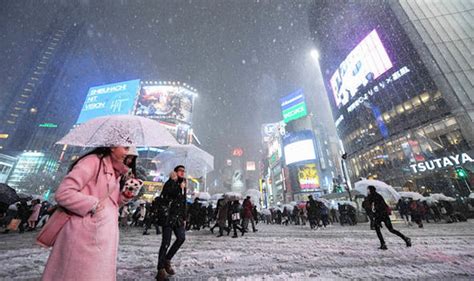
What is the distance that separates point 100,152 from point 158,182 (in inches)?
2335

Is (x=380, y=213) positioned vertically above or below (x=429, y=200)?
below

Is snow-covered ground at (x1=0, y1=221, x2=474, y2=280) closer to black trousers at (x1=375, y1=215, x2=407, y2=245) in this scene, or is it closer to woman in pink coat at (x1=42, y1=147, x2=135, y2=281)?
black trousers at (x1=375, y1=215, x2=407, y2=245)

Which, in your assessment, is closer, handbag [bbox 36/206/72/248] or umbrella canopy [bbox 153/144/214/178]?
handbag [bbox 36/206/72/248]

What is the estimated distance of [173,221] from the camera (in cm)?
Answer: 369

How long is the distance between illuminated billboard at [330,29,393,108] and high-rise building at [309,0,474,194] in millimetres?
164

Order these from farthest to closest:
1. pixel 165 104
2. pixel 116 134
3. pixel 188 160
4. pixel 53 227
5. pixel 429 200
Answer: pixel 165 104
pixel 429 200
pixel 188 160
pixel 116 134
pixel 53 227

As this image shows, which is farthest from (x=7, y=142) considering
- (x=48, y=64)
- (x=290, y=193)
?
(x=290, y=193)

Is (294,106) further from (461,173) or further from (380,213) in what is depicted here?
(380,213)

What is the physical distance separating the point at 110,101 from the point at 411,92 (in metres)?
56.8

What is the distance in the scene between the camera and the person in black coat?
11.4 ft

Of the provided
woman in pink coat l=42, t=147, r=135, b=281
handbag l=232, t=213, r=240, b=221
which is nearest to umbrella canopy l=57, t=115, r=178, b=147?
woman in pink coat l=42, t=147, r=135, b=281

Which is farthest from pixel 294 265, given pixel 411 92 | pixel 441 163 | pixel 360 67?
pixel 360 67

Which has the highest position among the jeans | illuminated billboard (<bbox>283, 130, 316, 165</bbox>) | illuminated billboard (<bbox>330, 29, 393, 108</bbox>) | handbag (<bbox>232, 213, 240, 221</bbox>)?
illuminated billboard (<bbox>330, 29, 393, 108</bbox>)

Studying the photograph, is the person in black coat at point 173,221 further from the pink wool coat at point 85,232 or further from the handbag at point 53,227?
the handbag at point 53,227
